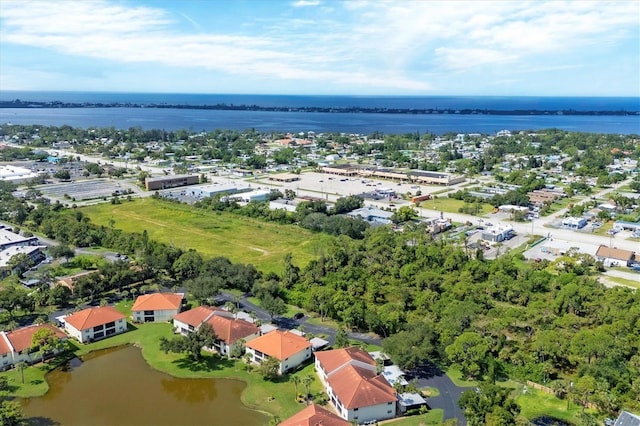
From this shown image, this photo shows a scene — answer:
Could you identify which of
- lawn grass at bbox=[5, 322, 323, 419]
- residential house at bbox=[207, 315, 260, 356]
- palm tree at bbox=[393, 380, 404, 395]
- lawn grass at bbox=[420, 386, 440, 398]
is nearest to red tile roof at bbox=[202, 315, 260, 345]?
residential house at bbox=[207, 315, 260, 356]

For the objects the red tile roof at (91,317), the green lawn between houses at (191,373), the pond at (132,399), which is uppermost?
the red tile roof at (91,317)

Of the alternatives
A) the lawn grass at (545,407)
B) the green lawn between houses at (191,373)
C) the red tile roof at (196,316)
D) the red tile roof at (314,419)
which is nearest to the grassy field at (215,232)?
the red tile roof at (196,316)

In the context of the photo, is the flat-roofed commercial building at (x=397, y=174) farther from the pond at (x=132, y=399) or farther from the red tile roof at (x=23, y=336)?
the red tile roof at (x=23, y=336)

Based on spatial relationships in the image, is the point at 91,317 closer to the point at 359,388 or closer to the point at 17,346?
the point at 17,346

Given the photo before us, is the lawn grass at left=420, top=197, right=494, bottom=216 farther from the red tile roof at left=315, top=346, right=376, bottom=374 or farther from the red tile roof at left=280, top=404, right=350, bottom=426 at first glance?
the red tile roof at left=280, top=404, right=350, bottom=426

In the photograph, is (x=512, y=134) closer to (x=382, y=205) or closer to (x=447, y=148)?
(x=447, y=148)
